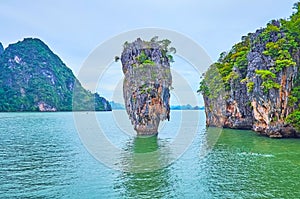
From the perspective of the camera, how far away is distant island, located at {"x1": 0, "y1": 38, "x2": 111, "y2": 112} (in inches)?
4594

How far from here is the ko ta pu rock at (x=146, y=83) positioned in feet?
115

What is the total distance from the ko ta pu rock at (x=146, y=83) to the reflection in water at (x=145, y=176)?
30.8ft

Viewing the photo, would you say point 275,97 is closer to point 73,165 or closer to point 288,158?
point 288,158

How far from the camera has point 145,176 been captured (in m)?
17.5

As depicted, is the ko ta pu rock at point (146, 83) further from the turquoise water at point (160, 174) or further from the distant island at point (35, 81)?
the distant island at point (35, 81)

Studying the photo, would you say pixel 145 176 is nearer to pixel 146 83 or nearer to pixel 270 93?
pixel 146 83

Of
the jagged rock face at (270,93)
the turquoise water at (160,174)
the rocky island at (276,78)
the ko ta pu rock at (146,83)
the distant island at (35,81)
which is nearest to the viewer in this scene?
the turquoise water at (160,174)

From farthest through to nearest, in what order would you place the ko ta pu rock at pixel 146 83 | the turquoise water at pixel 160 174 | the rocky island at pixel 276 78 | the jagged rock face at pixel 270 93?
the ko ta pu rock at pixel 146 83 → the jagged rock face at pixel 270 93 → the rocky island at pixel 276 78 → the turquoise water at pixel 160 174

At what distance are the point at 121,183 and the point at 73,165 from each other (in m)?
6.26

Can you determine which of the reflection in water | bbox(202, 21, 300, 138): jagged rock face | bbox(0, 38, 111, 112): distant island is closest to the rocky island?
bbox(202, 21, 300, 138): jagged rock face

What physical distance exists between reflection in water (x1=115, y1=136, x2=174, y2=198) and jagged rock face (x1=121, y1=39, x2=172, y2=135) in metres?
9.36

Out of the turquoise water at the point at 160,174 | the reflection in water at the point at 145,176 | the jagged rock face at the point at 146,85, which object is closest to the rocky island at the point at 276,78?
the turquoise water at the point at 160,174

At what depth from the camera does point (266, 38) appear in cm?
3316

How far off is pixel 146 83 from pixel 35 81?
106675 mm
